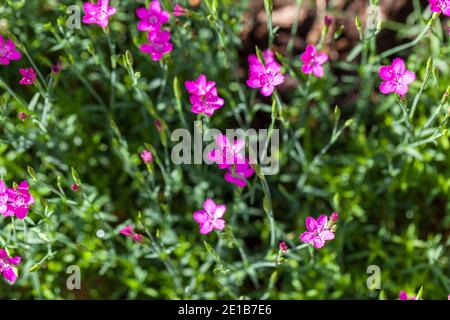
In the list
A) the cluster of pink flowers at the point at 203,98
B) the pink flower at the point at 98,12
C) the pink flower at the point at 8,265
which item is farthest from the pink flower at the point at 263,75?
the pink flower at the point at 8,265

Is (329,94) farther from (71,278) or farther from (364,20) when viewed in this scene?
(71,278)

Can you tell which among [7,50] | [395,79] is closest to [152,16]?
[7,50]

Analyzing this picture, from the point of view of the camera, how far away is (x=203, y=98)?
2.09 metres

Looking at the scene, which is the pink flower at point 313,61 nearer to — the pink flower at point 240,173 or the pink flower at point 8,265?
the pink flower at point 240,173

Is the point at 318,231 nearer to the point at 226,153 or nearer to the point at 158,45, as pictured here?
the point at 226,153

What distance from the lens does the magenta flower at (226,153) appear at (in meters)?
1.92

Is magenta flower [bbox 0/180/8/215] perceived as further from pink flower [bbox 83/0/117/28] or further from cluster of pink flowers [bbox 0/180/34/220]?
pink flower [bbox 83/0/117/28]

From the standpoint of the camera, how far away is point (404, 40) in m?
3.11

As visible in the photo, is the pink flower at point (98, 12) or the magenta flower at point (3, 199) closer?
the magenta flower at point (3, 199)

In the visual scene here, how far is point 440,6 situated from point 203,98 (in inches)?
34.4

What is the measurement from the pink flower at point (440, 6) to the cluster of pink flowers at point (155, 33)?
0.93 metres

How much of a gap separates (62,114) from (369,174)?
154 cm

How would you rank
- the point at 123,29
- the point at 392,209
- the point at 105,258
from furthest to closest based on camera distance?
the point at 123,29 → the point at 392,209 → the point at 105,258

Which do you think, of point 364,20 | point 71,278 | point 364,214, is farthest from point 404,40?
point 71,278
